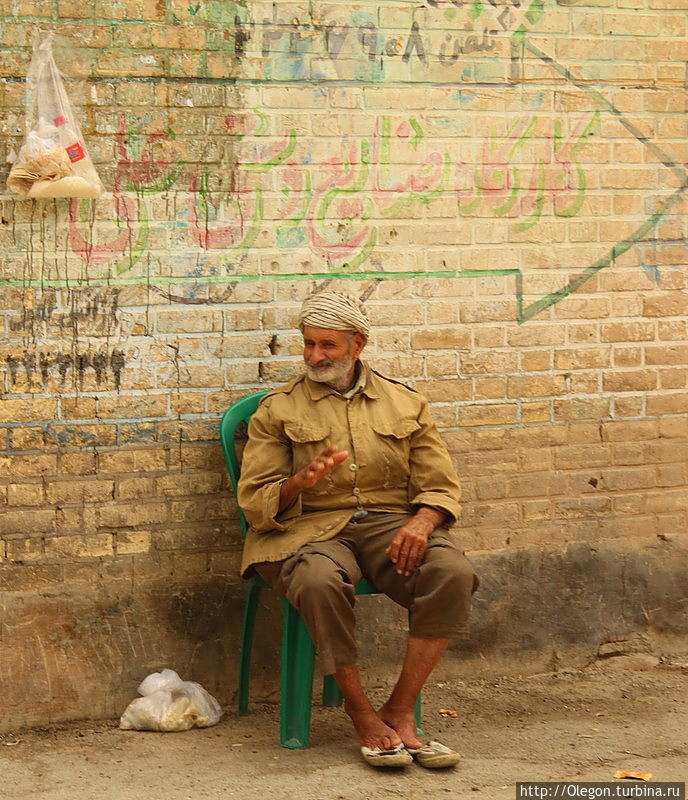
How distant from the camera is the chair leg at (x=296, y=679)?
4246mm

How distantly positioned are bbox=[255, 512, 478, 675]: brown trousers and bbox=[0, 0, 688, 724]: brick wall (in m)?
0.60

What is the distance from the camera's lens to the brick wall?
447 centimetres

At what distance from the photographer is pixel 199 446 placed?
465 centimetres

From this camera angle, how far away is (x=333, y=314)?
170 inches

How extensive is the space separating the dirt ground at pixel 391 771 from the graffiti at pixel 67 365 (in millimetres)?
1306

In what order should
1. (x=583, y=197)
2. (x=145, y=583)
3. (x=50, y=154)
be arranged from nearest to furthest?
(x=50, y=154) < (x=145, y=583) < (x=583, y=197)

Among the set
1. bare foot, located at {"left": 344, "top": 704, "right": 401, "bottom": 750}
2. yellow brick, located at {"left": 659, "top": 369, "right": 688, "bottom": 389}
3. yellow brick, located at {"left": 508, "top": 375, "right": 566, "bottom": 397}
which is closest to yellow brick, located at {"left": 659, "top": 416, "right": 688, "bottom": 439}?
yellow brick, located at {"left": 659, "top": 369, "right": 688, "bottom": 389}

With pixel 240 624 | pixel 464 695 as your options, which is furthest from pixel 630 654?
pixel 240 624

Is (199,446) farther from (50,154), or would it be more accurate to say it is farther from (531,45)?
(531,45)

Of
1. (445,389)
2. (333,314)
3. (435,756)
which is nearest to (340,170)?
(333,314)

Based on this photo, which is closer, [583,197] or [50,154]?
[50,154]

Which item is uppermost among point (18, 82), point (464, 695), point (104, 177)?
point (18, 82)

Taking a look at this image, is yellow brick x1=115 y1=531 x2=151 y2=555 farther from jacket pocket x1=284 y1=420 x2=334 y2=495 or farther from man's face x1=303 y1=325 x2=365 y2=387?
man's face x1=303 y1=325 x2=365 y2=387

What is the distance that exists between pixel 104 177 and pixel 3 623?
5.53ft
